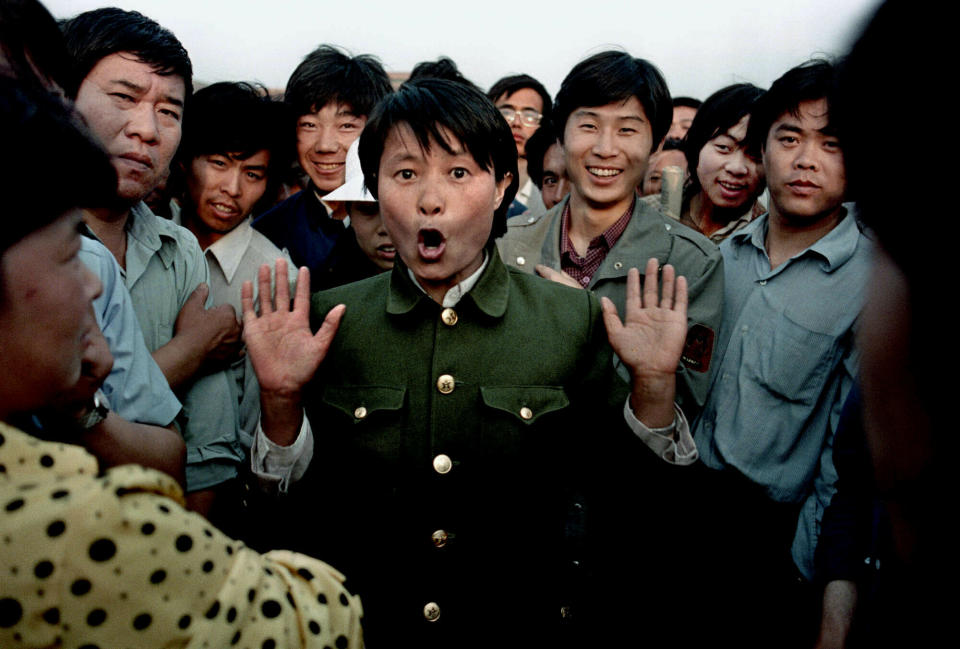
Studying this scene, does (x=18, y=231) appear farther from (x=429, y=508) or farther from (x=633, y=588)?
(x=633, y=588)

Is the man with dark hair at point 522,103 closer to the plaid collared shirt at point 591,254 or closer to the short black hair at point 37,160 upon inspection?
the plaid collared shirt at point 591,254

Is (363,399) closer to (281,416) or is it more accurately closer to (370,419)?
(370,419)

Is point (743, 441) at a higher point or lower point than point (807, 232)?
lower

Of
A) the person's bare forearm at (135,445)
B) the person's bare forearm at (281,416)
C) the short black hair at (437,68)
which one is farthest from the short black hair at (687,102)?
the person's bare forearm at (135,445)

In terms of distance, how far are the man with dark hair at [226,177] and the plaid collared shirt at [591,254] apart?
135 cm

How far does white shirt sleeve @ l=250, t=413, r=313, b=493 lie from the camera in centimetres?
205

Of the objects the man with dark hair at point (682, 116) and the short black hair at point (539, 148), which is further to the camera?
the man with dark hair at point (682, 116)

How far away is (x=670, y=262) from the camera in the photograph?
2875 millimetres

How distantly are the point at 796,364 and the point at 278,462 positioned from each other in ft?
6.32

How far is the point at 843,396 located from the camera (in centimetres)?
247

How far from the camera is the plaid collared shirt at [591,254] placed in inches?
120

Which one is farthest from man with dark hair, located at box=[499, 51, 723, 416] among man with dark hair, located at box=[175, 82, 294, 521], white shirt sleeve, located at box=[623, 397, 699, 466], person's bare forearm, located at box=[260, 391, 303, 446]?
man with dark hair, located at box=[175, 82, 294, 521]

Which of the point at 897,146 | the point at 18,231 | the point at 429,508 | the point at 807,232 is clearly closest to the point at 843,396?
the point at 807,232

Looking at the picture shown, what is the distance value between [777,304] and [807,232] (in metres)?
0.39
